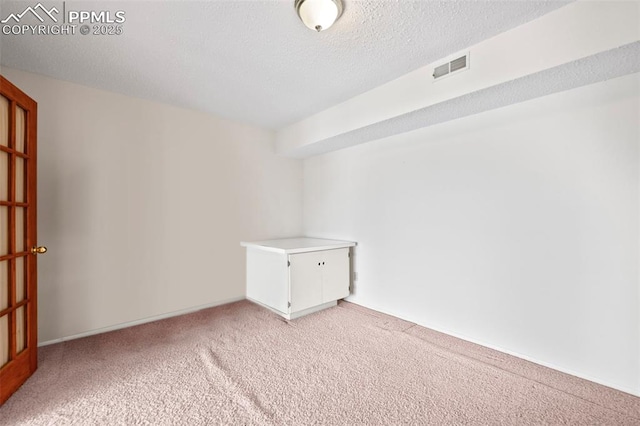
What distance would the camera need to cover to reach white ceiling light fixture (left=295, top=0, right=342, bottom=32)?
1435 millimetres

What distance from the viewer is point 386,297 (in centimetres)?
295

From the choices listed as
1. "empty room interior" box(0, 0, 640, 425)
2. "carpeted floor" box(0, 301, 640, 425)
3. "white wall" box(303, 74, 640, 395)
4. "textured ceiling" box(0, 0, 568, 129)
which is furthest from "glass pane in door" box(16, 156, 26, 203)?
"white wall" box(303, 74, 640, 395)

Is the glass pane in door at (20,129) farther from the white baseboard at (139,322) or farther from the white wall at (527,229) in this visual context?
the white wall at (527,229)

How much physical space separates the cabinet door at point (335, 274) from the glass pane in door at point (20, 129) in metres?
2.48

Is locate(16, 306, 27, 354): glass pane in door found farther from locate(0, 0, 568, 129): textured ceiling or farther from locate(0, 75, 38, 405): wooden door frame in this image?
locate(0, 0, 568, 129): textured ceiling

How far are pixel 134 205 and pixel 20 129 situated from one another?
3.32 ft

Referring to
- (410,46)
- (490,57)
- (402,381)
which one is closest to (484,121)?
(490,57)

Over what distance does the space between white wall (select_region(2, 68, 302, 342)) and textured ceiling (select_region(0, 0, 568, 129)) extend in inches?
13.3

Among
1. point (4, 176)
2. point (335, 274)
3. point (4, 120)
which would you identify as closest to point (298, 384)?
point (335, 274)

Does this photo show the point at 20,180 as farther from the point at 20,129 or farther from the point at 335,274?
the point at 335,274

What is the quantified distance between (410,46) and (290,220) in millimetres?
2633

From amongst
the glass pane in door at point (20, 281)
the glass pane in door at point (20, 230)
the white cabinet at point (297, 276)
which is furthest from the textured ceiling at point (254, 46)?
the white cabinet at point (297, 276)

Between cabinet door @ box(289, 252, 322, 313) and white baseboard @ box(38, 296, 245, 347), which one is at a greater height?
cabinet door @ box(289, 252, 322, 313)

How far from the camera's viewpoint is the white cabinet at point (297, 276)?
2.68 metres
